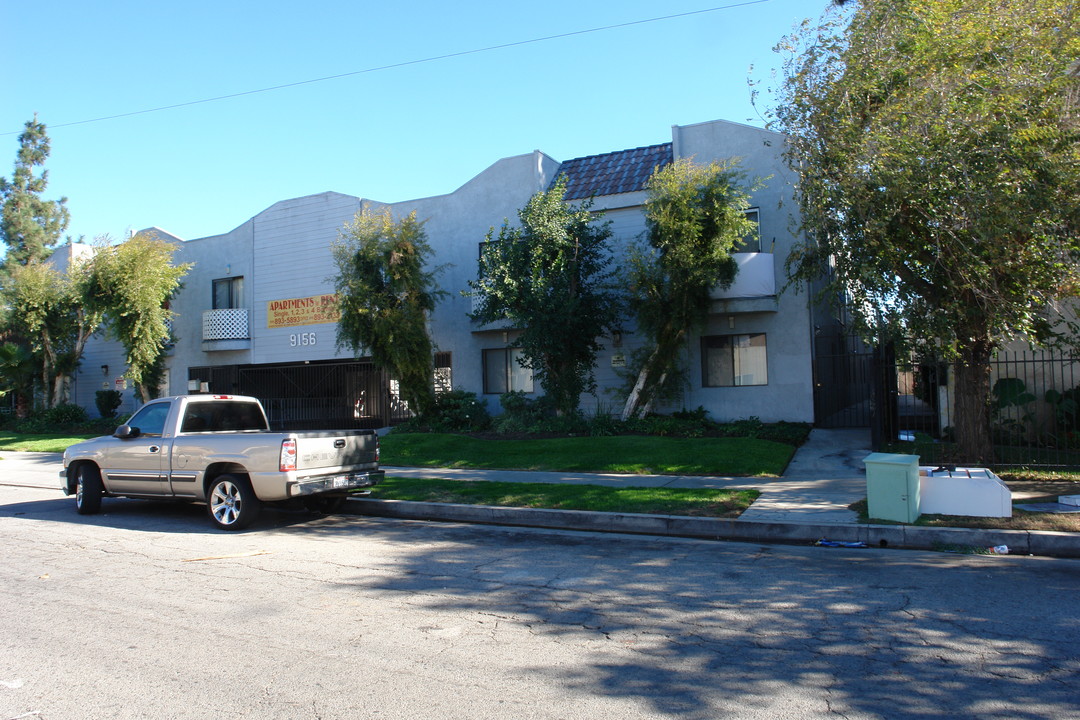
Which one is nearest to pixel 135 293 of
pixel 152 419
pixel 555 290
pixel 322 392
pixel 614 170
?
pixel 322 392

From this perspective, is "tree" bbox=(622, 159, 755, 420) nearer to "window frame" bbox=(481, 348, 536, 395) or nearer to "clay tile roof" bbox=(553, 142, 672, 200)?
"clay tile roof" bbox=(553, 142, 672, 200)

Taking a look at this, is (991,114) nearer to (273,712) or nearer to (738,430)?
(738,430)

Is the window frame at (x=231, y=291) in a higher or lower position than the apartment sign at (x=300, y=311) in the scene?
higher

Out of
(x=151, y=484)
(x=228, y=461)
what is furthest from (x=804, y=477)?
(x=151, y=484)

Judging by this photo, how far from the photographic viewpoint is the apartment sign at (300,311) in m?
23.7

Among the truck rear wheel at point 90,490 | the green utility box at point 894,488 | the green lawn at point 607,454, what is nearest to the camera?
the green utility box at point 894,488

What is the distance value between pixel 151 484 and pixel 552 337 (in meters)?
9.15

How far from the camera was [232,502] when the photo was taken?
31.1ft

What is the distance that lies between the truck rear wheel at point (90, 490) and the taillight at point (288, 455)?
3.68 metres

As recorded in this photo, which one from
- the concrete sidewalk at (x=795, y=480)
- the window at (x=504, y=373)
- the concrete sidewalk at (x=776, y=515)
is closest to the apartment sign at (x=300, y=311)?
the window at (x=504, y=373)

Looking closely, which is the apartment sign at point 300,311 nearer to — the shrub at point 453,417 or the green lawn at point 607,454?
the shrub at point 453,417

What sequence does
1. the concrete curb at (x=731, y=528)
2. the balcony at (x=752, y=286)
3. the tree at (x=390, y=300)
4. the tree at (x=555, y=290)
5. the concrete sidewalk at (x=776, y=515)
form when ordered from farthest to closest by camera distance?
the tree at (x=390, y=300) → the balcony at (x=752, y=286) → the tree at (x=555, y=290) → the concrete sidewalk at (x=776, y=515) → the concrete curb at (x=731, y=528)

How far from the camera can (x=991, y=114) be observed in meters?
9.12

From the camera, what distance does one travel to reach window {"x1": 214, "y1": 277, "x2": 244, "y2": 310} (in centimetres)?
2577
